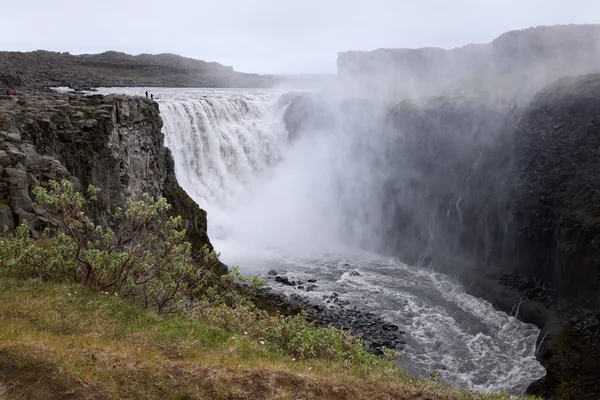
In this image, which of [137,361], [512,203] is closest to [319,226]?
[512,203]

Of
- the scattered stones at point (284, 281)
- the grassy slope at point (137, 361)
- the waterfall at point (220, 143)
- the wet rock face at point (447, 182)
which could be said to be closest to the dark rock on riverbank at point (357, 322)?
the scattered stones at point (284, 281)

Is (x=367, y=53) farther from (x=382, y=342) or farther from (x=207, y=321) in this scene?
(x=207, y=321)

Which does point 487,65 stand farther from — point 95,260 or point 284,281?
point 95,260

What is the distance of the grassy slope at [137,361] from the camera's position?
6.50 m

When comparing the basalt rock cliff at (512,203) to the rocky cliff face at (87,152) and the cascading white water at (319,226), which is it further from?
the rocky cliff face at (87,152)

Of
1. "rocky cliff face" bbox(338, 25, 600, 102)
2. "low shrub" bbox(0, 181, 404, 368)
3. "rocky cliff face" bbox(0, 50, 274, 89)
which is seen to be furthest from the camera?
"rocky cliff face" bbox(0, 50, 274, 89)

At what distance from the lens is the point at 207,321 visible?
34.9ft

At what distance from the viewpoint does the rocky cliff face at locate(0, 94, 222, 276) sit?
1476cm

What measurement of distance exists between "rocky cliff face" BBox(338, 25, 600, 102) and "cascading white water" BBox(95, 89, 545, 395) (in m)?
12.6

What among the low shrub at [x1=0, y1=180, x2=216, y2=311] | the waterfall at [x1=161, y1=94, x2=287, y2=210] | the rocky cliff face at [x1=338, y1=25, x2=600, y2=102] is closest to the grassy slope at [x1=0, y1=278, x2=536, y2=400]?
the low shrub at [x1=0, y1=180, x2=216, y2=311]

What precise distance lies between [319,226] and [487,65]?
25.9 m

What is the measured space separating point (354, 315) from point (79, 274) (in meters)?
17.5

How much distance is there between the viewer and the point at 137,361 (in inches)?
285

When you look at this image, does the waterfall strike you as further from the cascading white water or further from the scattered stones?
the scattered stones
